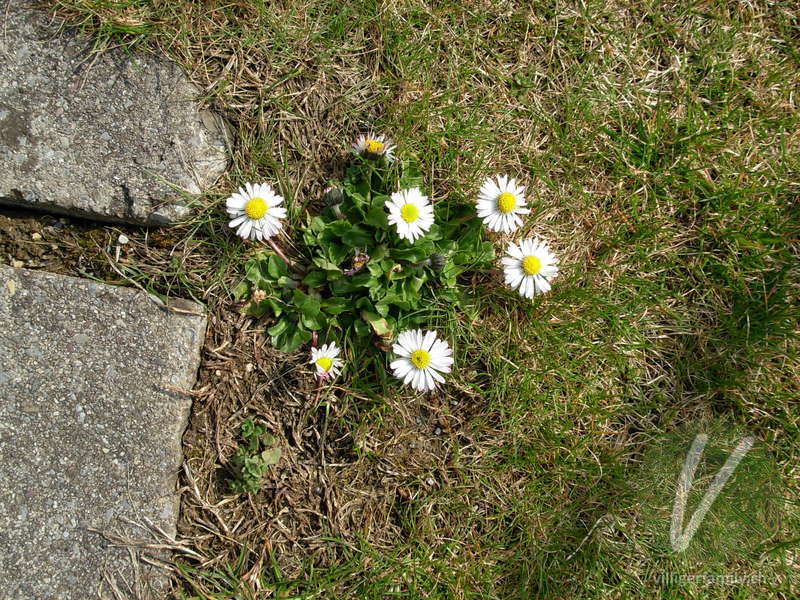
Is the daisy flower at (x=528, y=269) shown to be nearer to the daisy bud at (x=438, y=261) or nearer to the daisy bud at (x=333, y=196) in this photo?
the daisy bud at (x=438, y=261)

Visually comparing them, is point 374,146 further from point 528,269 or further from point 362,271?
point 528,269

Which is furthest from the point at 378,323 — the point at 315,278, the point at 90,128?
the point at 90,128

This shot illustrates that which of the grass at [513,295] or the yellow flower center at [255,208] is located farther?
the grass at [513,295]

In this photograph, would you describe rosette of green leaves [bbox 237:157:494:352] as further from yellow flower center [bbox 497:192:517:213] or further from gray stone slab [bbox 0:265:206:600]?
gray stone slab [bbox 0:265:206:600]

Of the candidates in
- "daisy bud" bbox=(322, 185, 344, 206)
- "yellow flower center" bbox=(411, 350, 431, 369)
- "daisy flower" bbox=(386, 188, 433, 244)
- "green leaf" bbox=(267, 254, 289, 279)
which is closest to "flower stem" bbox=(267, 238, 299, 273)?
"green leaf" bbox=(267, 254, 289, 279)

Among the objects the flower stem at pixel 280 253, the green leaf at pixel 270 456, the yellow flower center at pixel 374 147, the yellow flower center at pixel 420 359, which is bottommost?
the green leaf at pixel 270 456

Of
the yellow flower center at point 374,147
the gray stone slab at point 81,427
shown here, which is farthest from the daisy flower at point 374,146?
the gray stone slab at point 81,427
